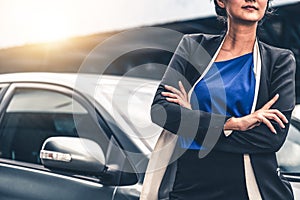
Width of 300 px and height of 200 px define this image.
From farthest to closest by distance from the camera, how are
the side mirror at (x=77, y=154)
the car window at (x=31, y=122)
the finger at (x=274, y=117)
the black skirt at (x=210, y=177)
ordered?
the car window at (x=31, y=122) < the side mirror at (x=77, y=154) < the black skirt at (x=210, y=177) < the finger at (x=274, y=117)

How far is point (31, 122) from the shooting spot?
3221 millimetres

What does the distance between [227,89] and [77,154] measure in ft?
2.73

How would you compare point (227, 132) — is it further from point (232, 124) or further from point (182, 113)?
point (182, 113)

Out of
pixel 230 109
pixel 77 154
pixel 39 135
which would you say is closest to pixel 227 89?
pixel 230 109

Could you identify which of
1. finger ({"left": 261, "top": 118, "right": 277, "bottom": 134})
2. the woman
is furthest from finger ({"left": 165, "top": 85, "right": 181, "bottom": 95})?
A: finger ({"left": 261, "top": 118, "right": 277, "bottom": 134})

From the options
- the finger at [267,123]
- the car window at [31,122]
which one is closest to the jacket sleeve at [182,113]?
the finger at [267,123]

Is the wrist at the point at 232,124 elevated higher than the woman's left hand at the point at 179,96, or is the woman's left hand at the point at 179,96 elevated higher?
the woman's left hand at the point at 179,96

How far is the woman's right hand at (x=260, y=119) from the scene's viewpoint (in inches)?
72.4

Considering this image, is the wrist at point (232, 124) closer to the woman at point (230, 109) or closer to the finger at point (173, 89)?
the woman at point (230, 109)

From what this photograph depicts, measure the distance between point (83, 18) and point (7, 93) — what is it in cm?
72

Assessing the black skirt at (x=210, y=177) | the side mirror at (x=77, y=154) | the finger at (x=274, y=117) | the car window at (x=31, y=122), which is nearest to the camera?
the finger at (x=274, y=117)

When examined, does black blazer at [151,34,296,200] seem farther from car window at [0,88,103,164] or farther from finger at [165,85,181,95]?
car window at [0,88,103,164]

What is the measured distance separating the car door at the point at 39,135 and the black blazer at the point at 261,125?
662 mm

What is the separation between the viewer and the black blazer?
1889 millimetres
